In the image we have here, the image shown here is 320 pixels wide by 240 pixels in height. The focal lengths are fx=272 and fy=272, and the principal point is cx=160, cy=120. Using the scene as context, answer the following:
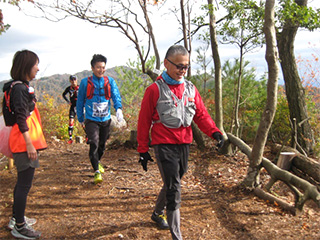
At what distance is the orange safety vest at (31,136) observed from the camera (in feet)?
8.91

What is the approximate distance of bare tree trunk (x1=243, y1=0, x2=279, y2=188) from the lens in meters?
3.68

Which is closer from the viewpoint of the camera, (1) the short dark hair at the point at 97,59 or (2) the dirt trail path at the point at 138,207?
(2) the dirt trail path at the point at 138,207

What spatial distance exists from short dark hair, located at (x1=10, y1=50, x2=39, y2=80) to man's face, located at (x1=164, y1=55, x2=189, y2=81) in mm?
1401

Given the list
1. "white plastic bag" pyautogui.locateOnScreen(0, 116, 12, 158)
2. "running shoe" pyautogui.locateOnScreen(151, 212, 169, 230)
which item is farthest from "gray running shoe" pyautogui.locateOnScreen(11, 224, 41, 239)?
"running shoe" pyautogui.locateOnScreen(151, 212, 169, 230)

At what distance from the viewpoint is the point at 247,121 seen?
9.08m

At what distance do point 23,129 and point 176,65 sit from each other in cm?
161

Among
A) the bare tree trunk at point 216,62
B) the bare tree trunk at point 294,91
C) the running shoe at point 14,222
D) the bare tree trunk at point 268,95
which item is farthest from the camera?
the bare tree trunk at point 294,91

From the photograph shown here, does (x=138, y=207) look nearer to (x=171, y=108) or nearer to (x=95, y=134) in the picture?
(x=95, y=134)

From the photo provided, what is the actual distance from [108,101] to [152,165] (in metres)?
1.92

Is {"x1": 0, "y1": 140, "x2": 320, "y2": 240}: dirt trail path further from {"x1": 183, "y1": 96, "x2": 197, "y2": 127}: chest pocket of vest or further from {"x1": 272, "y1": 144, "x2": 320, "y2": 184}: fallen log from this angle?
{"x1": 183, "y1": 96, "x2": 197, "y2": 127}: chest pocket of vest

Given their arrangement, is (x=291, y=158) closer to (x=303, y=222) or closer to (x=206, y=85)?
(x=303, y=222)

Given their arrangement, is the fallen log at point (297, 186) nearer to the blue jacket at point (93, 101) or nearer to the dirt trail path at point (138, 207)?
the dirt trail path at point (138, 207)

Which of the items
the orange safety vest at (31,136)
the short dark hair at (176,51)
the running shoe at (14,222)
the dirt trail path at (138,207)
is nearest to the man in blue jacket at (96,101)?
the dirt trail path at (138,207)

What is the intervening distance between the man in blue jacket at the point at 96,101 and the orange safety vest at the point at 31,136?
4.69ft
